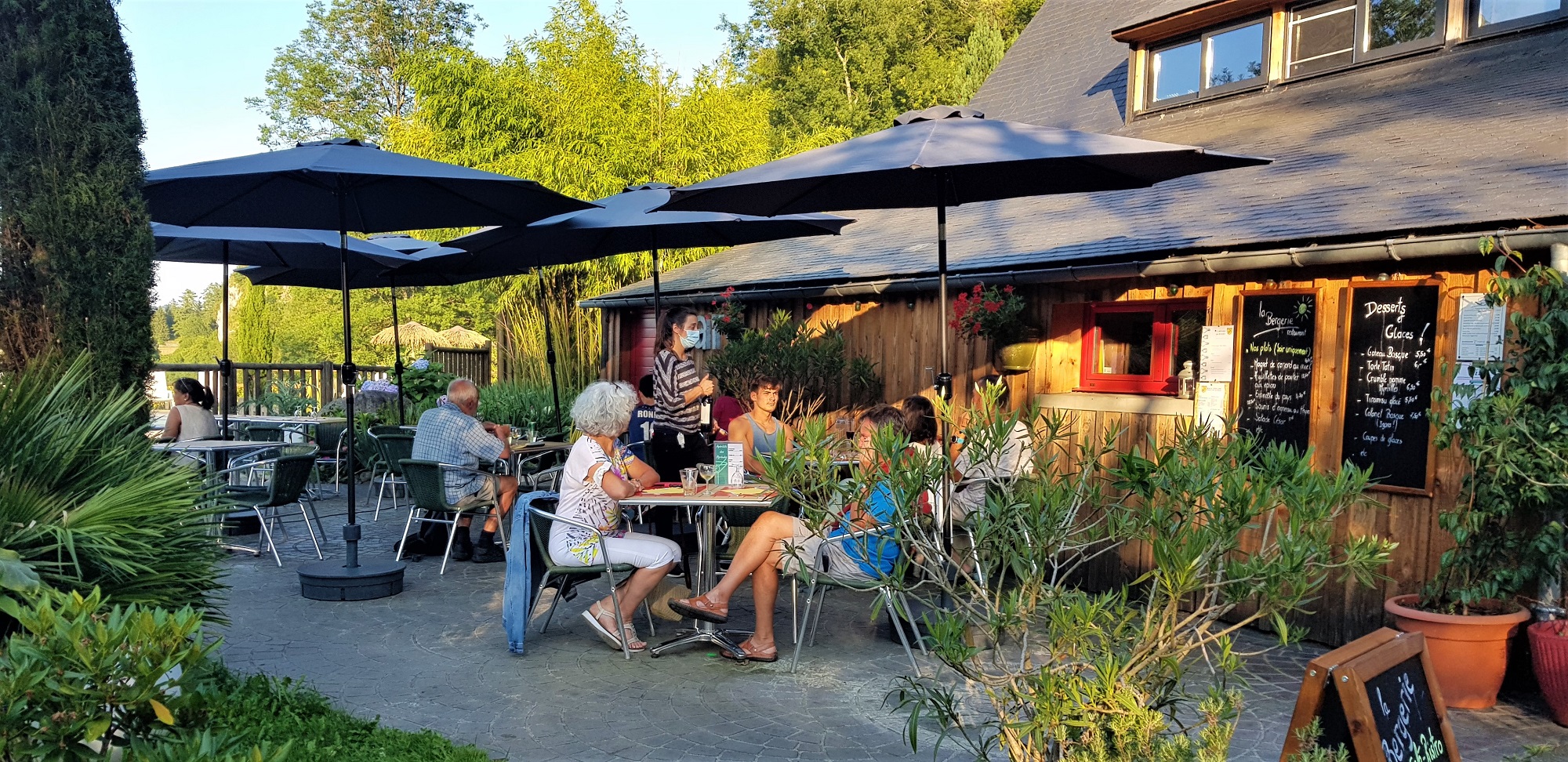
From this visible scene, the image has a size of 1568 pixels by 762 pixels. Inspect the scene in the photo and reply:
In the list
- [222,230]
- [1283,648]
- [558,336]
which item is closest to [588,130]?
[558,336]

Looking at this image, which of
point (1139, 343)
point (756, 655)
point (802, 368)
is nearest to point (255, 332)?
point (802, 368)

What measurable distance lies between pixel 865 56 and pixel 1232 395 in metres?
27.7

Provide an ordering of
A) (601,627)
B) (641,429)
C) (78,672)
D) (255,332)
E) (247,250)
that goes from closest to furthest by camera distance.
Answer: (78,672), (601,627), (641,429), (247,250), (255,332)

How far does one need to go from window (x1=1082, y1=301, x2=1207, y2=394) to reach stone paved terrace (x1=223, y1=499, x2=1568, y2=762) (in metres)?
1.89

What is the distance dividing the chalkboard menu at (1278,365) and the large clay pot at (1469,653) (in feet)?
4.97

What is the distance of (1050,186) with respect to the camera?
6043mm

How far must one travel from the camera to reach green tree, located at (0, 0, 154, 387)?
4438mm

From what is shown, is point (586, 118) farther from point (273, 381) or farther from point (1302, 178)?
point (1302, 178)

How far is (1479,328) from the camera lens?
5.40 metres

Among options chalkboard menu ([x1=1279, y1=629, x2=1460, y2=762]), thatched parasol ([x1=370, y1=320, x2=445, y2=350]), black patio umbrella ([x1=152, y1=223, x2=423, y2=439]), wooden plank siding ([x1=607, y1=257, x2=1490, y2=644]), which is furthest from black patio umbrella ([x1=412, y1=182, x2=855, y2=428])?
thatched parasol ([x1=370, y1=320, x2=445, y2=350])

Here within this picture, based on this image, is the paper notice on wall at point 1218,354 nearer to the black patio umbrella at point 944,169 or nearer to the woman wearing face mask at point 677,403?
the black patio umbrella at point 944,169

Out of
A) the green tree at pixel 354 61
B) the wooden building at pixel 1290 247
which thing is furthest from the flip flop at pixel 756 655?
the green tree at pixel 354 61

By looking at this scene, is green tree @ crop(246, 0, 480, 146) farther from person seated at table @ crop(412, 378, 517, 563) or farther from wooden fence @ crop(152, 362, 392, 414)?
person seated at table @ crop(412, 378, 517, 563)

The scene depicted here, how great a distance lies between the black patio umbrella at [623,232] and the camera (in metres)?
8.41
